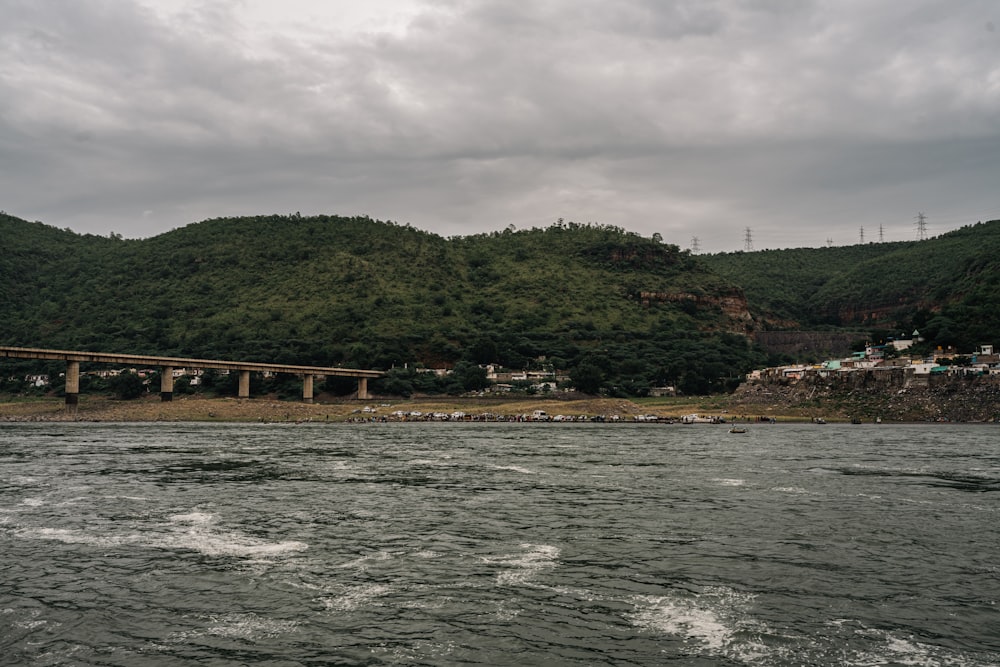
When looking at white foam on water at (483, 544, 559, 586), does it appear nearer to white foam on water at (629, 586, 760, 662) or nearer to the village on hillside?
white foam on water at (629, 586, 760, 662)

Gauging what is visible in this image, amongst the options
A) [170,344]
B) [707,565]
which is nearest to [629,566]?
[707,565]

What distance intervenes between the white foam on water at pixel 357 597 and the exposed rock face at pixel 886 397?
117m

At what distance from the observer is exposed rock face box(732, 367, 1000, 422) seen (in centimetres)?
11506

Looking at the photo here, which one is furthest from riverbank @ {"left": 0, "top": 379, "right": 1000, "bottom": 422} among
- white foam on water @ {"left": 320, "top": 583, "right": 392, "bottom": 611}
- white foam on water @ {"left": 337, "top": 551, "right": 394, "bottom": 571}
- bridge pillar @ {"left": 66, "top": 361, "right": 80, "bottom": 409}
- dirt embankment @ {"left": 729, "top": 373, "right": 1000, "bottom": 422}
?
white foam on water @ {"left": 320, "top": 583, "right": 392, "bottom": 611}

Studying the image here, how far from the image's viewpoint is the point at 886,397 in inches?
4882

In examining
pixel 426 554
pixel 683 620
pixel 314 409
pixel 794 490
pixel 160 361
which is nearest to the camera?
pixel 683 620

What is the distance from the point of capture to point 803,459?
62.5m

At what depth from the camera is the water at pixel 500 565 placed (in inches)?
740

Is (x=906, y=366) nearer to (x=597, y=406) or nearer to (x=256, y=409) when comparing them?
(x=597, y=406)

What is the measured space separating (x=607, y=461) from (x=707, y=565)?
36.0 meters

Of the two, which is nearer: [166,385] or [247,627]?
[247,627]

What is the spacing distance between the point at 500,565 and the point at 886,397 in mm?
115648

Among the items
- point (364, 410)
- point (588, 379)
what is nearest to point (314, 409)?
point (364, 410)

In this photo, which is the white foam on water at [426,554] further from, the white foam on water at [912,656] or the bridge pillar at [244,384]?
the bridge pillar at [244,384]
